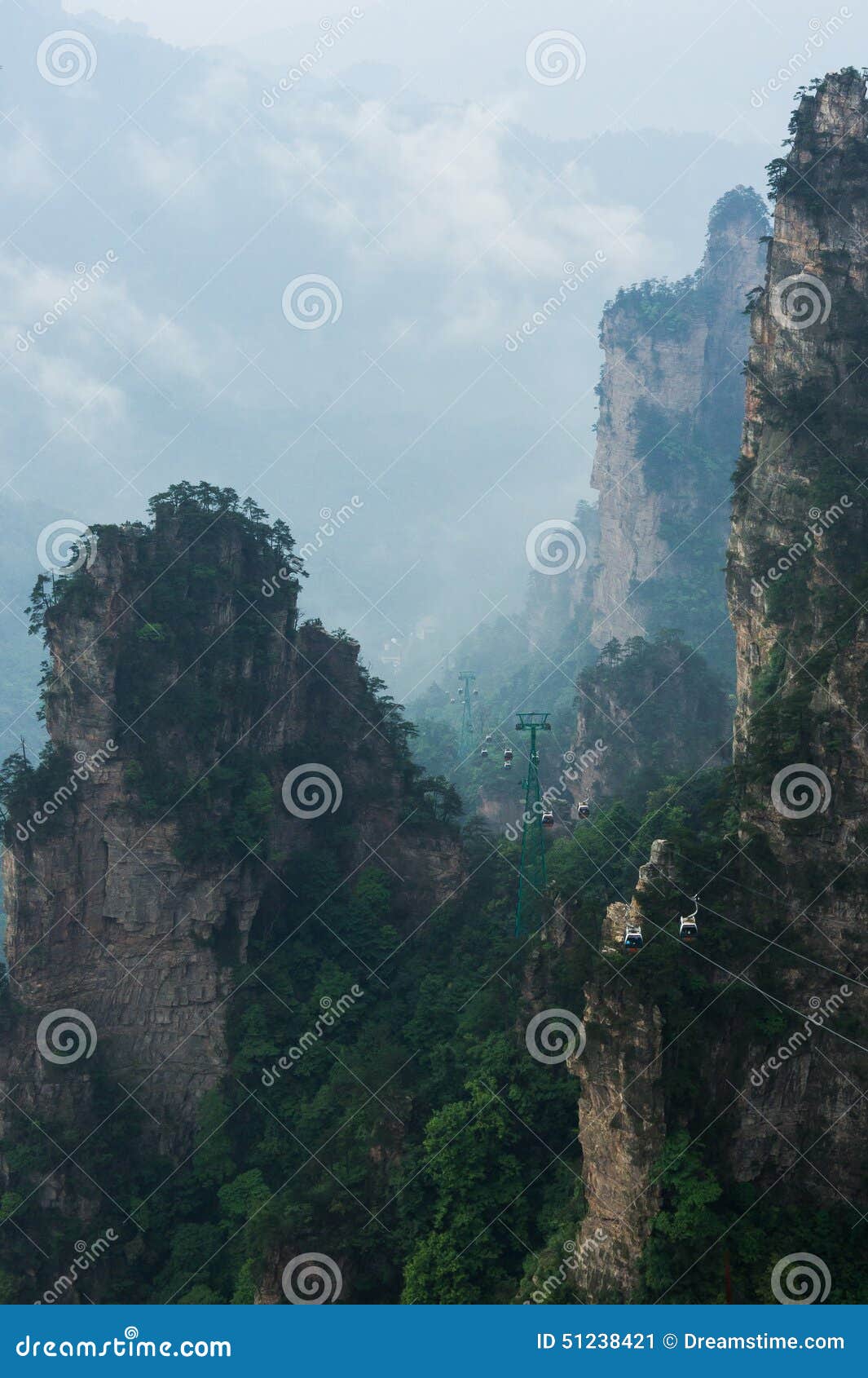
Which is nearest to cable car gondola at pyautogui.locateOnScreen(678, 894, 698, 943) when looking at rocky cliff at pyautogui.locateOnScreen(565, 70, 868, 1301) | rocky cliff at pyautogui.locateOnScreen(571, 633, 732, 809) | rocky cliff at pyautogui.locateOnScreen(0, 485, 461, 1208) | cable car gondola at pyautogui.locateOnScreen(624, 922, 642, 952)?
rocky cliff at pyautogui.locateOnScreen(565, 70, 868, 1301)

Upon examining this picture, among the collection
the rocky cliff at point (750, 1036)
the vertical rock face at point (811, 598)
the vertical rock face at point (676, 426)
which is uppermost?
the vertical rock face at point (676, 426)

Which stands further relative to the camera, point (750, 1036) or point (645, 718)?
point (645, 718)

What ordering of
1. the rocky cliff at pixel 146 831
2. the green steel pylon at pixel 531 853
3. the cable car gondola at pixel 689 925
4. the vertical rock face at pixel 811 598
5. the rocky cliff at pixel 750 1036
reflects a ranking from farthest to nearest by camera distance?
the green steel pylon at pixel 531 853
the rocky cliff at pixel 146 831
the vertical rock face at pixel 811 598
the cable car gondola at pixel 689 925
the rocky cliff at pixel 750 1036

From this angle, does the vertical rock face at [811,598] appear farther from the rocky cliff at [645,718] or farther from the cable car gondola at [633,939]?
the rocky cliff at [645,718]

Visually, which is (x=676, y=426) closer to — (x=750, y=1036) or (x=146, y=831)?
(x=146, y=831)

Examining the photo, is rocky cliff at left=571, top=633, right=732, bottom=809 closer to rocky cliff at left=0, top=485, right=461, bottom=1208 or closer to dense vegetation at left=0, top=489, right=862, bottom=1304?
dense vegetation at left=0, top=489, right=862, bottom=1304

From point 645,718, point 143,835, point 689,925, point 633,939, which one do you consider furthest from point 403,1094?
point 645,718

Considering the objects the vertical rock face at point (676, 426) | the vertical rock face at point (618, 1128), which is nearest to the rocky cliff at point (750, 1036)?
the vertical rock face at point (618, 1128)
